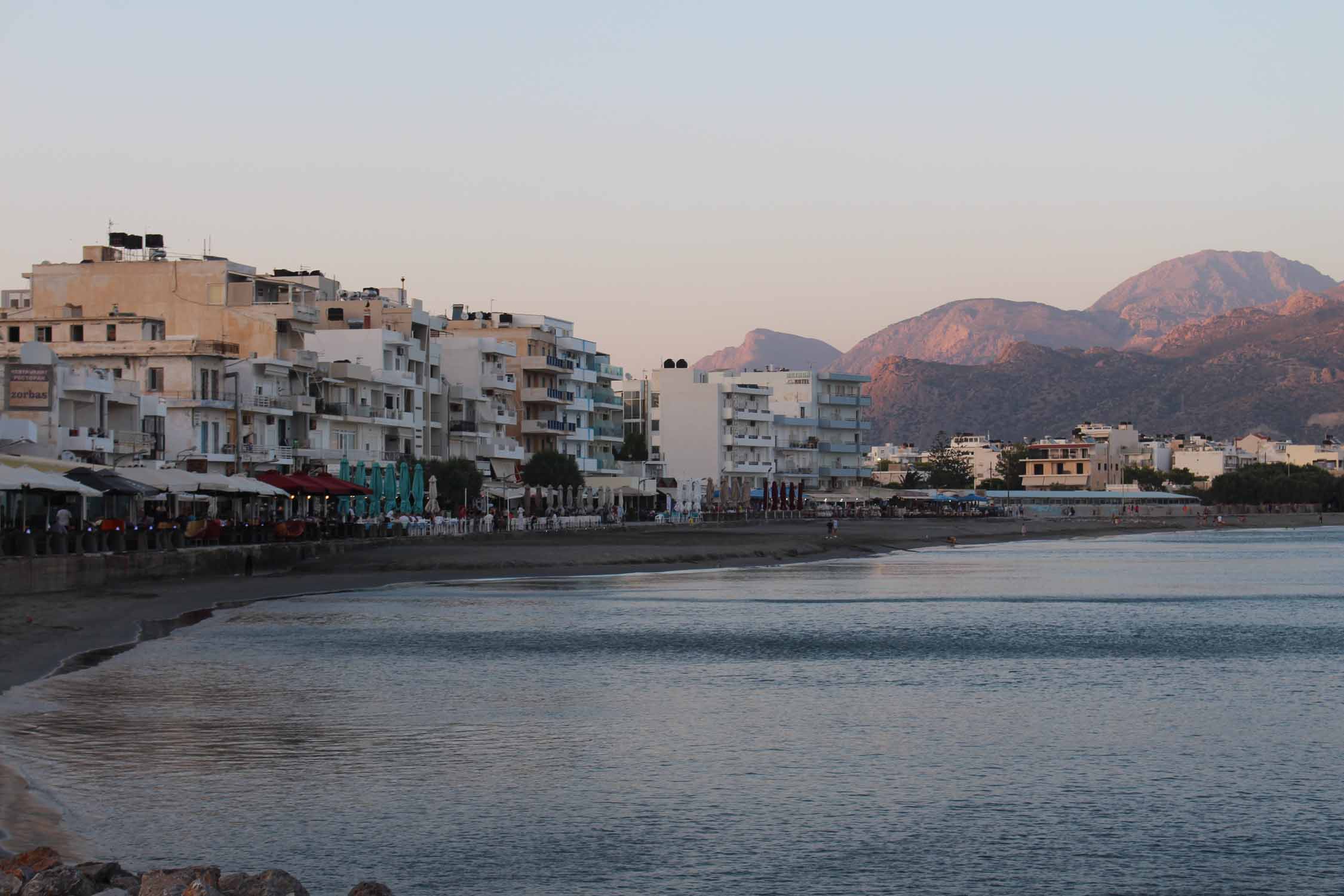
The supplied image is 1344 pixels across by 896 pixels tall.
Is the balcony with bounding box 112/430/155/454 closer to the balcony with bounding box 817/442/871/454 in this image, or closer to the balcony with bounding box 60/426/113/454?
the balcony with bounding box 60/426/113/454

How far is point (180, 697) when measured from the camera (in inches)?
1054

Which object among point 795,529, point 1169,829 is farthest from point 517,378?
point 1169,829

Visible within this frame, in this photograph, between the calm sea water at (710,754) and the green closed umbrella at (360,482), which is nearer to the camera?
the calm sea water at (710,754)

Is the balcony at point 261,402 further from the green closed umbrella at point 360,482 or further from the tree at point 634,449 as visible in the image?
the tree at point 634,449

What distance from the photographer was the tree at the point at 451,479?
304 feet

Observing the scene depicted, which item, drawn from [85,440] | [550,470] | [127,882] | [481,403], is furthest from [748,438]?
[127,882]

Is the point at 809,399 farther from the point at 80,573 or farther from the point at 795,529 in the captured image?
the point at 80,573

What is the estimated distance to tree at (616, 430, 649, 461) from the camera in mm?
→ 141625

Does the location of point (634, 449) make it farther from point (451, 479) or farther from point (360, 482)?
point (360, 482)

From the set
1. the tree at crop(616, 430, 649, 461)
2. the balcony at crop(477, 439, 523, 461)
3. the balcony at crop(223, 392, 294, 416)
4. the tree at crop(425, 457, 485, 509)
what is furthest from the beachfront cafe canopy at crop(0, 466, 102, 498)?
the tree at crop(616, 430, 649, 461)

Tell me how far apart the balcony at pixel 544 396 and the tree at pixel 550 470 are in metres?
6.19

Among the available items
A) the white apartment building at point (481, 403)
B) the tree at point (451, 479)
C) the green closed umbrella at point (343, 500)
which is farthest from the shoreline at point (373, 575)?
the white apartment building at point (481, 403)

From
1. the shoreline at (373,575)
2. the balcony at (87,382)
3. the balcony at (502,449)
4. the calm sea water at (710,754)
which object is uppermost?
the balcony at (87,382)

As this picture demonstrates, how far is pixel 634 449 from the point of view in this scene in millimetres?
144125
